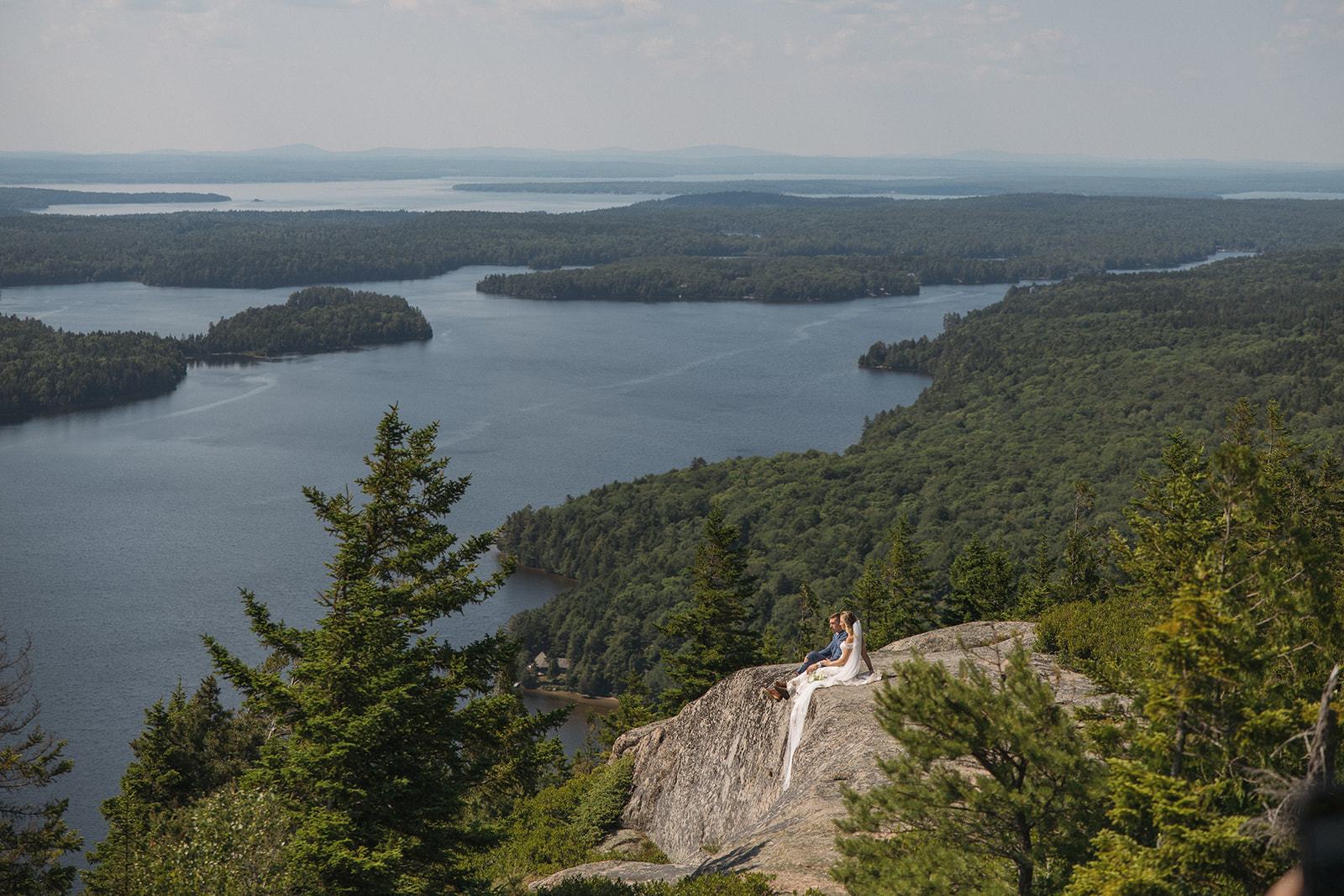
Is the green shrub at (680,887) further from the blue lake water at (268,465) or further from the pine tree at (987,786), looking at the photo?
the blue lake water at (268,465)

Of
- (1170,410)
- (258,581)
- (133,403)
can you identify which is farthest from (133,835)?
(133,403)

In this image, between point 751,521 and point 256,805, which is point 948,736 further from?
point 751,521

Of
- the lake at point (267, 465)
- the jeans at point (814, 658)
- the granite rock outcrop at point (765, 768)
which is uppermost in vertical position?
the jeans at point (814, 658)

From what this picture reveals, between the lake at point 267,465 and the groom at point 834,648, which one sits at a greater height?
the groom at point 834,648

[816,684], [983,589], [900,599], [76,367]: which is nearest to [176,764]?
[816,684]

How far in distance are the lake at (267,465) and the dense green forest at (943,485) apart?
8.58m

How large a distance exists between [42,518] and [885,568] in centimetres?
8968

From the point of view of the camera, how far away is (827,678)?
21.2 m

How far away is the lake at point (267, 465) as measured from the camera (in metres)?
78.1

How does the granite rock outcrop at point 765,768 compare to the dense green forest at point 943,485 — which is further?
the dense green forest at point 943,485

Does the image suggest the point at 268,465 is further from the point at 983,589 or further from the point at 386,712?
the point at 386,712

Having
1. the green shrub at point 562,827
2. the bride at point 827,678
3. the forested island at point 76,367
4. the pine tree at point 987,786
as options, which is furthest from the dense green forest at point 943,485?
the forested island at point 76,367

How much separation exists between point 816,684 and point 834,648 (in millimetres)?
808

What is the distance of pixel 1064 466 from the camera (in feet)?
380
